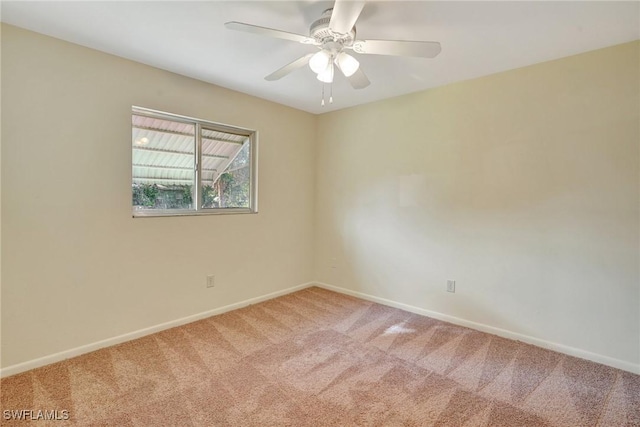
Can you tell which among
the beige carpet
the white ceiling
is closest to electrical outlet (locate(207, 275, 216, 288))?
the beige carpet

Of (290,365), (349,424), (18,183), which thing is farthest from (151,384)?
(18,183)

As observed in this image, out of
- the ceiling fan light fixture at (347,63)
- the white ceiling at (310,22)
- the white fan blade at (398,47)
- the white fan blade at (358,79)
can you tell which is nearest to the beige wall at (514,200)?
the white ceiling at (310,22)

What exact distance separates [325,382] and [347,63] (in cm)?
203

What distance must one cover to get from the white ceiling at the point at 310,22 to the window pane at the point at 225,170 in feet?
2.36

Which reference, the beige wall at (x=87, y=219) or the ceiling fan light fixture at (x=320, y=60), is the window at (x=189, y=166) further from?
the ceiling fan light fixture at (x=320, y=60)

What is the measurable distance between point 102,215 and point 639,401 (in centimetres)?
385

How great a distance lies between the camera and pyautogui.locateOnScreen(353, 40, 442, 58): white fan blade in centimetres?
167

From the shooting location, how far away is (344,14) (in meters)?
1.47

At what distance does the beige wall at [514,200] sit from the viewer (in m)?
2.25

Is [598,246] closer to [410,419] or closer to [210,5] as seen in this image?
[410,419]

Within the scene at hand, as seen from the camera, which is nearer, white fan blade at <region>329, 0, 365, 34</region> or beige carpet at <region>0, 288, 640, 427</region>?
white fan blade at <region>329, 0, 365, 34</region>

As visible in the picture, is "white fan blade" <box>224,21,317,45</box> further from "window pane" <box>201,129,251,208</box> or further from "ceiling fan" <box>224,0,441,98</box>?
"window pane" <box>201,129,251,208</box>

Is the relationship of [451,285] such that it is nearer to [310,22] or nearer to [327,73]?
[327,73]

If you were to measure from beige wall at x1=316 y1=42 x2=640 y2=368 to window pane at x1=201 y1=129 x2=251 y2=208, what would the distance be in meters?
1.25
